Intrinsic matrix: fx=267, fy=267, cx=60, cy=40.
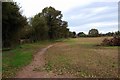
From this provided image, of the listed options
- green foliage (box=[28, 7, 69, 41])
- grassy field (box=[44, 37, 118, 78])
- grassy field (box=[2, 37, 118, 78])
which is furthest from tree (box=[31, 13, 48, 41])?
grassy field (box=[44, 37, 118, 78])

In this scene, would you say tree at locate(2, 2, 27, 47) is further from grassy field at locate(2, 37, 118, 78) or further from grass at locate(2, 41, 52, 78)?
grassy field at locate(2, 37, 118, 78)

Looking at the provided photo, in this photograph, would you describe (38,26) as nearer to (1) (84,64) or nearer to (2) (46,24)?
(2) (46,24)

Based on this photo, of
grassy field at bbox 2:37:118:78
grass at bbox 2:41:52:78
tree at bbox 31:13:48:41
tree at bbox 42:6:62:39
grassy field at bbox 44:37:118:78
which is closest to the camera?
grassy field at bbox 44:37:118:78

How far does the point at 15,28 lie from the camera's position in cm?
4178

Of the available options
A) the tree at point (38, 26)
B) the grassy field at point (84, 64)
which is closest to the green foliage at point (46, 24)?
the tree at point (38, 26)

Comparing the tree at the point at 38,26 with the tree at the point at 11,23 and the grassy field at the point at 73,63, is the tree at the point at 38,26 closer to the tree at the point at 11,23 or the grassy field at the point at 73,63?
the tree at the point at 11,23

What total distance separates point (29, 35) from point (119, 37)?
103 ft

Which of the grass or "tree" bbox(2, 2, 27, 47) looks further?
"tree" bbox(2, 2, 27, 47)

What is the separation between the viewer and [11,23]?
39844 millimetres

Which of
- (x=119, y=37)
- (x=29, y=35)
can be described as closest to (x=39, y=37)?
(x=29, y=35)

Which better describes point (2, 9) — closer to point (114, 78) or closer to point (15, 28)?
point (15, 28)

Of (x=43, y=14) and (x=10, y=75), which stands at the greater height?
(x=43, y=14)

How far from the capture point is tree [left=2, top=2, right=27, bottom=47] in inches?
1447

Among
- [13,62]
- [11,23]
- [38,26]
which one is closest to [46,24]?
[38,26]
